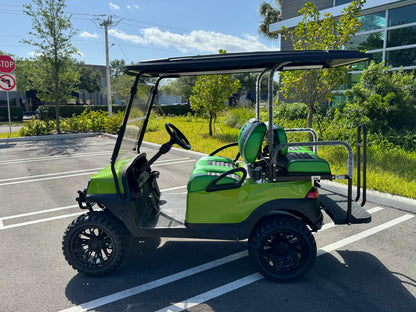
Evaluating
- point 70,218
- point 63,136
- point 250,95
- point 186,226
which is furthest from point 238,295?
Answer: point 250,95

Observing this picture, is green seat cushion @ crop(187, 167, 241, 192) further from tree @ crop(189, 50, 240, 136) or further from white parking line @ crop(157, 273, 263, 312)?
tree @ crop(189, 50, 240, 136)

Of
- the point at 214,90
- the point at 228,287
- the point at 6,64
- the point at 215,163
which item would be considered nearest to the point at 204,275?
the point at 228,287

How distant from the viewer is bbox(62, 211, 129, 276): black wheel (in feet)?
9.13

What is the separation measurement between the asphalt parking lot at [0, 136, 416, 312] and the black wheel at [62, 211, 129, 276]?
0.41ft

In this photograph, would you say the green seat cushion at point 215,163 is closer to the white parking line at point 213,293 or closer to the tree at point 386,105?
the white parking line at point 213,293

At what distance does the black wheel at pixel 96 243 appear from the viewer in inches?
110

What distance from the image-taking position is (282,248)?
2750mm

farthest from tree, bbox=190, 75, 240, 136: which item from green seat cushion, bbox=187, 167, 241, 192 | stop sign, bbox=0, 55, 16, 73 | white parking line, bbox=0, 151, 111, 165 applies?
green seat cushion, bbox=187, 167, 241, 192

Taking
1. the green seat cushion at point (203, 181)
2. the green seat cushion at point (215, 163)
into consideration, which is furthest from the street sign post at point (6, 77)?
the green seat cushion at point (203, 181)

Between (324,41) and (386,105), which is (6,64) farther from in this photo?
(386,105)

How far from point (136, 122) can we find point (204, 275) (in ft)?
5.26

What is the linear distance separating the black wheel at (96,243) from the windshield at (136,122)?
1.86 feet

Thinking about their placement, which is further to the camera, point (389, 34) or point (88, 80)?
point (88, 80)

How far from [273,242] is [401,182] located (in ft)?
11.6
